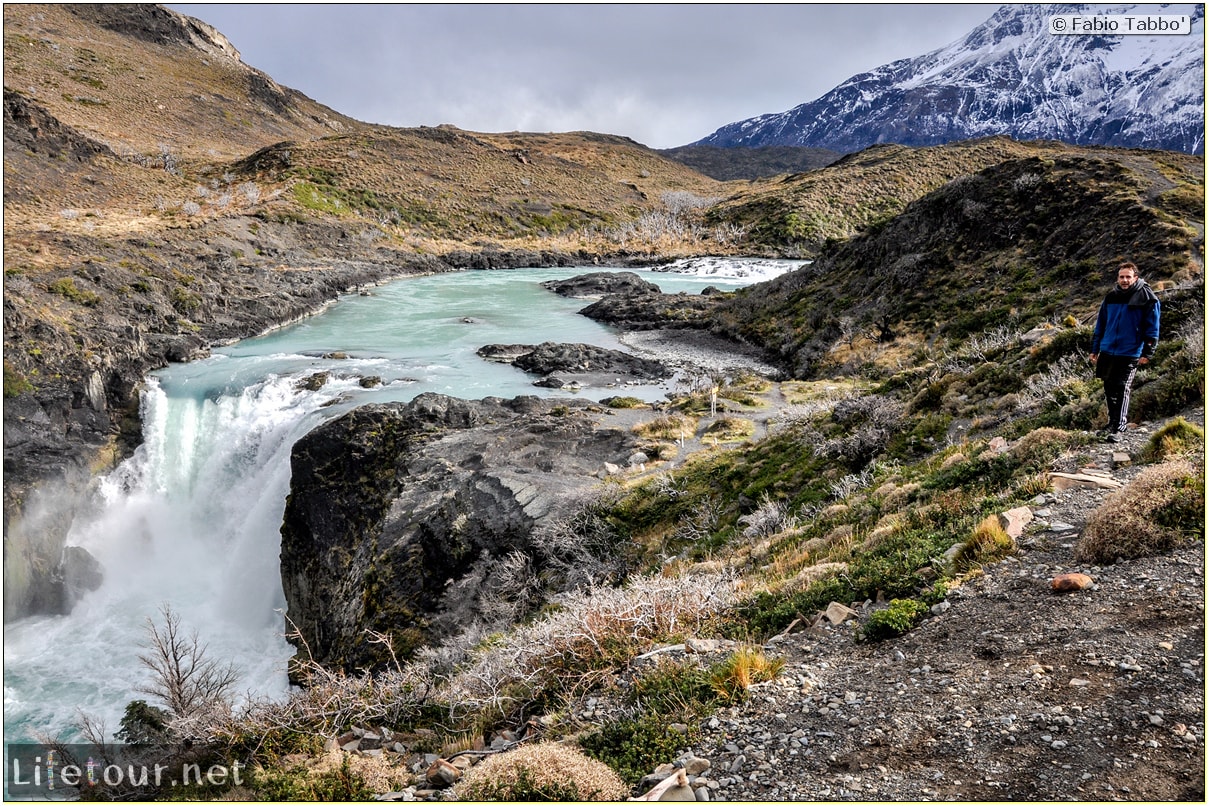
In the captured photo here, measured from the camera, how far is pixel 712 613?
24.7 feet

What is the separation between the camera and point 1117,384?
873 centimetres

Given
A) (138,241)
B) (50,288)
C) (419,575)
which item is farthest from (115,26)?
(419,575)

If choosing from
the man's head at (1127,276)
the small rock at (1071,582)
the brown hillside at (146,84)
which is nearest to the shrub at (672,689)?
the small rock at (1071,582)

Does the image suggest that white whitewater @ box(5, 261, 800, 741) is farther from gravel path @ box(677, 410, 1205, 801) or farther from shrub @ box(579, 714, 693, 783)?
gravel path @ box(677, 410, 1205, 801)

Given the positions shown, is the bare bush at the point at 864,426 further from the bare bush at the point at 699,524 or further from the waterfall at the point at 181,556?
the waterfall at the point at 181,556

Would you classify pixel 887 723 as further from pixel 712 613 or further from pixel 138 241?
pixel 138 241

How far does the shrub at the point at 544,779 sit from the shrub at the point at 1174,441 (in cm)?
700

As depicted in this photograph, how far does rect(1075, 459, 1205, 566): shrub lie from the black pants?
2.49m

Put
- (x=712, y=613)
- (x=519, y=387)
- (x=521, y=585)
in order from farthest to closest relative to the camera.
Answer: (x=519, y=387), (x=521, y=585), (x=712, y=613)

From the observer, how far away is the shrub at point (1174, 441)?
→ 24.3 ft

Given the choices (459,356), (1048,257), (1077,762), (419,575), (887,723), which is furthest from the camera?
(459,356)

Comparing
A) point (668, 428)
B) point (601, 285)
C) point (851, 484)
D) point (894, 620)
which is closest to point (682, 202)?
point (601, 285)

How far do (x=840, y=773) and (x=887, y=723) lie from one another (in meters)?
0.63

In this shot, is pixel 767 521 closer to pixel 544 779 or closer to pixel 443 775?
pixel 443 775
